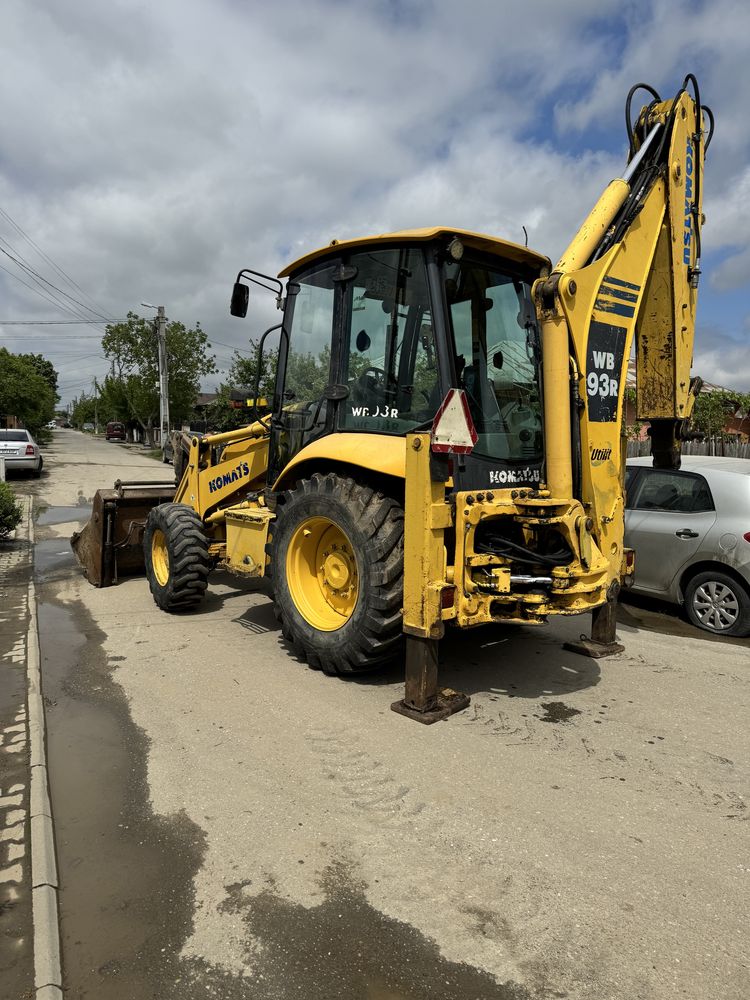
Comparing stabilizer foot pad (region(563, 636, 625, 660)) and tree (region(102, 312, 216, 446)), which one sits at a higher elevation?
tree (region(102, 312, 216, 446))

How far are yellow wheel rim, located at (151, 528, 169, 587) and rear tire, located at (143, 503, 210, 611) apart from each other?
0.11m

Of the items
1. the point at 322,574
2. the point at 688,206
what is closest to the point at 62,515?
the point at 322,574

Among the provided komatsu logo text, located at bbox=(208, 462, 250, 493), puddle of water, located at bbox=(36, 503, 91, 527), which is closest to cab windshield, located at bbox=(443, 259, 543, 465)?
komatsu logo text, located at bbox=(208, 462, 250, 493)

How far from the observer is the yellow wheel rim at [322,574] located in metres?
4.98

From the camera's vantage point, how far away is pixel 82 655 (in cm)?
563

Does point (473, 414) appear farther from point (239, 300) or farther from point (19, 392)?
point (19, 392)

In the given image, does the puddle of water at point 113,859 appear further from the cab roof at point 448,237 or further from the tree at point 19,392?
the tree at point 19,392

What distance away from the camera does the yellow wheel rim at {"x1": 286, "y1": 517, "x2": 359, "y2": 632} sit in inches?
196

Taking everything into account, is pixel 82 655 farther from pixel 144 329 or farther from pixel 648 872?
pixel 144 329

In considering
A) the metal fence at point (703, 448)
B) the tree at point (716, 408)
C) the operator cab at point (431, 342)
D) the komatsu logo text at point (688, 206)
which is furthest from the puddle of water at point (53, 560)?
the tree at point (716, 408)

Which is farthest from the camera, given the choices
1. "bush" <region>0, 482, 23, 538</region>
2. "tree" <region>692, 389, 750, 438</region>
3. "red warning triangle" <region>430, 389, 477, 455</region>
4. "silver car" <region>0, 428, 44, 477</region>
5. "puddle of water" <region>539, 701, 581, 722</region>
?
"tree" <region>692, 389, 750, 438</region>

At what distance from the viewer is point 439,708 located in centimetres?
431

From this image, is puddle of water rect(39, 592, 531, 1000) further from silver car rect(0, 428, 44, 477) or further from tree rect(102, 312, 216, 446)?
tree rect(102, 312, 216, 446)

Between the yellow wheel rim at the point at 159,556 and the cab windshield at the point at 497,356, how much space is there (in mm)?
3956
